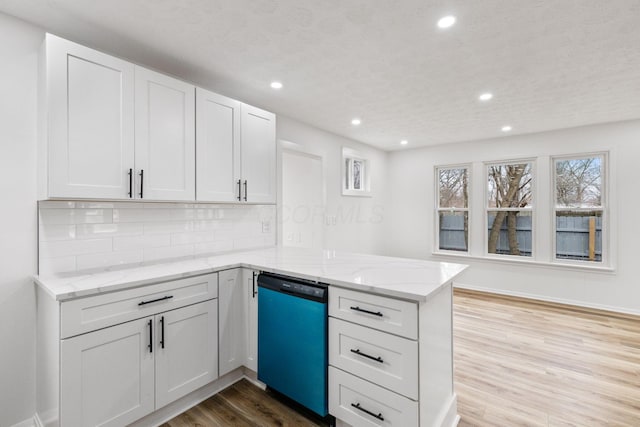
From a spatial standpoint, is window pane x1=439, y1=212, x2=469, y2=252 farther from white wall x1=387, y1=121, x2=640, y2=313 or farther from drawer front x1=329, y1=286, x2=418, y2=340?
drawer front x1=329, y1=286, x2=418, y2=340

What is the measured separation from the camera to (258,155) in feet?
9.25

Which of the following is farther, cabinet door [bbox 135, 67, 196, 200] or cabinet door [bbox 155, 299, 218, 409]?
cabinet door [bbox 135, 67, 196, 200]

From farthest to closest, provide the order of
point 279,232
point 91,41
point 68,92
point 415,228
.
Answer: point 415,228
point 279,232
point 91,41
point 68,92

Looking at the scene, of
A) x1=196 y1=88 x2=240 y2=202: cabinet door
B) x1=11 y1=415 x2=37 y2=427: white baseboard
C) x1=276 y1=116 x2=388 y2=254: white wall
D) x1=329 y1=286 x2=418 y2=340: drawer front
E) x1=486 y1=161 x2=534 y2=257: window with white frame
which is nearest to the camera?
x1=329 y1=286 x2=418 y2=340: drawer front

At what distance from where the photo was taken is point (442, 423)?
67.6 inches

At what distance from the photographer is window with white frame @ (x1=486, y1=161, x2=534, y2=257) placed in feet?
15.2

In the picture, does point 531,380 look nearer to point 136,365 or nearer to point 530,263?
point 530,263

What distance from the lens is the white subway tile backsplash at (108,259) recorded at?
203 cm

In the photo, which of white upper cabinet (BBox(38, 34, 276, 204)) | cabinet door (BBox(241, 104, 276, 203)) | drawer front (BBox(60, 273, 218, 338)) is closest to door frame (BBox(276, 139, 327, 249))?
cabinet door (BBox(241, 104, 276, 203))

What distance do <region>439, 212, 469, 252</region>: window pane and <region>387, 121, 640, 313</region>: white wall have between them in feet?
0.59

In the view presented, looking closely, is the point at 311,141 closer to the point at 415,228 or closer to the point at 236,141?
the point at 236,141

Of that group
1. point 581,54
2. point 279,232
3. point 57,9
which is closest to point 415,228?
point 279,232

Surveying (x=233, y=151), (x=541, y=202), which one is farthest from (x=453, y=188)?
(x=233, y=151)

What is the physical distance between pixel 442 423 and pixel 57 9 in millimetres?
3231
